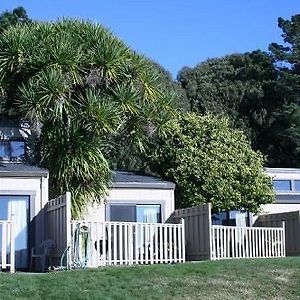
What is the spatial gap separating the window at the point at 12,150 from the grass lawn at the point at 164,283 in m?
8.09

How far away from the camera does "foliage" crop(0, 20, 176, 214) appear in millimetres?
20500

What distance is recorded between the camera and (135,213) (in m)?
22.9

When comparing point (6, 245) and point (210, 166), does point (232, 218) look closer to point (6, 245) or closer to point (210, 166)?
point (210, 166)

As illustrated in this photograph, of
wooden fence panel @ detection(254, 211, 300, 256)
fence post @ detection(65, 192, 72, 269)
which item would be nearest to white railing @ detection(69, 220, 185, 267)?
fence post @ detection(65, 192, 72, 269)

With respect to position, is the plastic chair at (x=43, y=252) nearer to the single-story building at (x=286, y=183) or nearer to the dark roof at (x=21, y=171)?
the dark roof at (x=21, y=171)

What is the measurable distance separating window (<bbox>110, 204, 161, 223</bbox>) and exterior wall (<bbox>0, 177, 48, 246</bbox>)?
3175mm

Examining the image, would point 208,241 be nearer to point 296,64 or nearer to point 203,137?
point 203,137

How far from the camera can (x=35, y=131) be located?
20641 mm

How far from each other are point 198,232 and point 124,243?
281cm

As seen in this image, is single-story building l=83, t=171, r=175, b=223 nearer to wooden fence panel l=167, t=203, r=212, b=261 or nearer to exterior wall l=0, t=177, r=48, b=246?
wooden fence panel l=167, t=203, r=212, b=261

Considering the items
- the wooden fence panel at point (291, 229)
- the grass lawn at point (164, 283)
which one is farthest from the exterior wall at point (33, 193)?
the wooden fence panel at point (291, 229)

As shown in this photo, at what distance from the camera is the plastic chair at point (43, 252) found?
1912 cm

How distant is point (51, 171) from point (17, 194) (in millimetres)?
1438

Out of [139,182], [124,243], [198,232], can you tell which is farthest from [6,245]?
[139,182]
